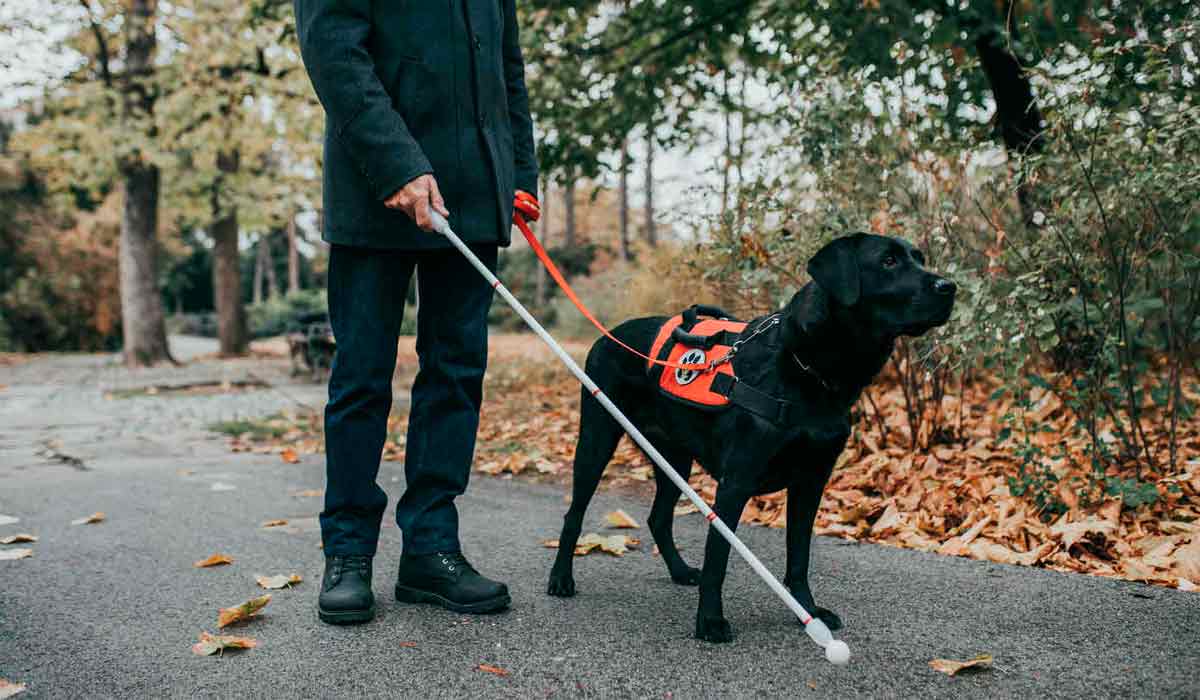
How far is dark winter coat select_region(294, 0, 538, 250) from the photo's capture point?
258cm

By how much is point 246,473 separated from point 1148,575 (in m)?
4.57

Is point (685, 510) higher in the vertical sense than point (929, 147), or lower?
lower

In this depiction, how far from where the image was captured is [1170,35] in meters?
3.45

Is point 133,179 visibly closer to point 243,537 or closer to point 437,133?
point 243,537

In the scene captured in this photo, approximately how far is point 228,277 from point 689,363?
16.0 metres

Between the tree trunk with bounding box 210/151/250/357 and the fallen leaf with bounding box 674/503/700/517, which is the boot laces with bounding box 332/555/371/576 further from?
the tree trunk with bounding box 210/151/250/357

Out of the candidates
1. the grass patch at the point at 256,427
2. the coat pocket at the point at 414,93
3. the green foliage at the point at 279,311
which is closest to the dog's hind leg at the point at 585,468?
the coat pocket at the point at 414,93

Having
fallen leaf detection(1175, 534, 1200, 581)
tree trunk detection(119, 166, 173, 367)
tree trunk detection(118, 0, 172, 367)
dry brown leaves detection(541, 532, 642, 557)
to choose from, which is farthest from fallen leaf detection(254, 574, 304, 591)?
tree trunk detection(119, 166, 173, 367)

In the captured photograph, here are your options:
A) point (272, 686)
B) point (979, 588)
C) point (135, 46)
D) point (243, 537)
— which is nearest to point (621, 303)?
point (243, 537)

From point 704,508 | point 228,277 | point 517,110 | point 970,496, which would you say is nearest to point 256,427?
point 517,110

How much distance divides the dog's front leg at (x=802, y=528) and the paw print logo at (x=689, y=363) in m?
0.43

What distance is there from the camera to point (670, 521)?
314 cm

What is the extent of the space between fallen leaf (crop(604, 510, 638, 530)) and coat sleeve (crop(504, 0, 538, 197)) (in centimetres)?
151

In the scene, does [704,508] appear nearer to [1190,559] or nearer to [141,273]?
[1190,559]
